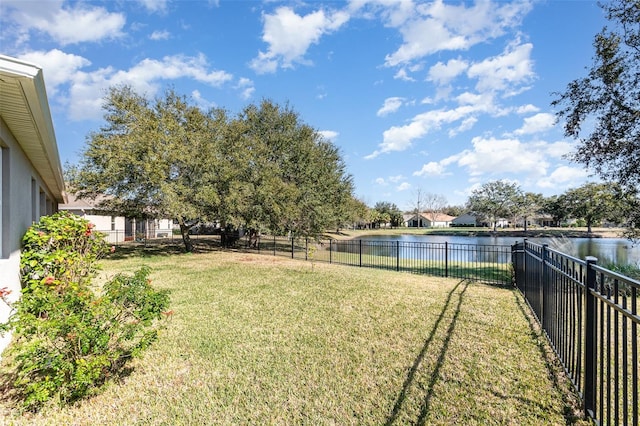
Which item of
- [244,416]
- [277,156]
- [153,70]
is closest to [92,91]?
[153,70]

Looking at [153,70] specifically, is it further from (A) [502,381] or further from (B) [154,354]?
(A) [502,381]

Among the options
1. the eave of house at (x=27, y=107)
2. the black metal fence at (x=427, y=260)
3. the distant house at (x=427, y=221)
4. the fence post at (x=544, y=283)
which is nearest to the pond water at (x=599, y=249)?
the black metal fence at (x=427, y=260)

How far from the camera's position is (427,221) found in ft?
274

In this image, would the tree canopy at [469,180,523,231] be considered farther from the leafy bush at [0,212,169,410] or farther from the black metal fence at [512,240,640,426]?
the leafy bush at [0,212,169,410]

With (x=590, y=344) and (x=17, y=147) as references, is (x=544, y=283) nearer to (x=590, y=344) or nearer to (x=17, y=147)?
(x=590, y=344)

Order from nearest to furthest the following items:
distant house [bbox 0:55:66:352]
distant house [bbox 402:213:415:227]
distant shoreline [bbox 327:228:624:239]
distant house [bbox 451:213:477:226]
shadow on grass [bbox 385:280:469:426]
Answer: shadow on grass [bbox 385:280:469:426] < distant house [bbox 0:55:66:352] < distant shoreline [bbox 327:228:624:239] < distant house [bbox 451:213:477:226] < distant house [bbox 402:213:415:227]

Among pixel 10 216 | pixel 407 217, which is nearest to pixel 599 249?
pixel 10 216

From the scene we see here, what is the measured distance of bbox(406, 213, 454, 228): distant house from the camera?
273 ft

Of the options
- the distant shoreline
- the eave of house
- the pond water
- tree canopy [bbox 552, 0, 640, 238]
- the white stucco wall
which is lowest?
the distant shoreline

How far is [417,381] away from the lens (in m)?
3.22

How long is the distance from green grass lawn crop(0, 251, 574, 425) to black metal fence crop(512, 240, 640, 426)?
Answer: 11.2 inches

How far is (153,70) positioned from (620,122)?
18600 mm

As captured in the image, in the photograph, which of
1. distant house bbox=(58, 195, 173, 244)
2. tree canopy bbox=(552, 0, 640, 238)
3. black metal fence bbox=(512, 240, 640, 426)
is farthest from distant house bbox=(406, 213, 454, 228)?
black metal fence bbox=(512, 240, 640, 426)

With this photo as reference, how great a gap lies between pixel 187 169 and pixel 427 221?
253 feet
